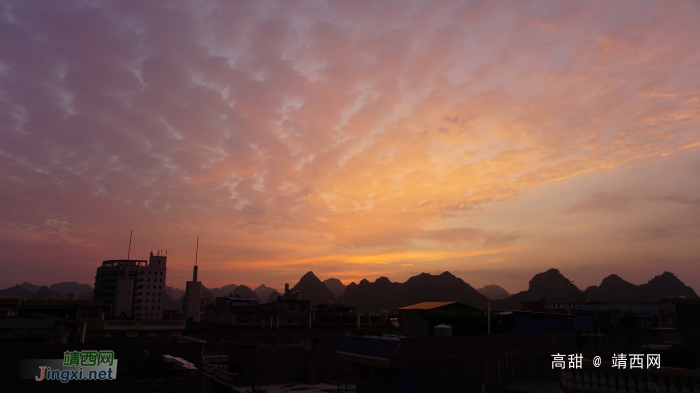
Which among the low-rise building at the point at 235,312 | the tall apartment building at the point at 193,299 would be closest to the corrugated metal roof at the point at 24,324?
the low-rise building at the point at 235,312

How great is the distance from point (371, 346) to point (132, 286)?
177 metres

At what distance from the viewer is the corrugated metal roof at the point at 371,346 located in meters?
25.2

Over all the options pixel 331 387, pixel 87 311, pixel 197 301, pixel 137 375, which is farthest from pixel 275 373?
pixel 197 301

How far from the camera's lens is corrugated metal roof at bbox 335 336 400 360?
25188mm

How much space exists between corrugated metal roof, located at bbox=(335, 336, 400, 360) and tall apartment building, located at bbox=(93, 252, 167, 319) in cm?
16279

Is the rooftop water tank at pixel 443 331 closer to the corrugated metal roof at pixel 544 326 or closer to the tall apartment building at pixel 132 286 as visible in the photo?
the corrugated metal roof at pixel 544 326

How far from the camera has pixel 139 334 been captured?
67.5 m

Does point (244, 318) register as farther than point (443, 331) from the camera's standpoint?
Yes

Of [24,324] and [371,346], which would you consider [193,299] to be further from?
[371,346]

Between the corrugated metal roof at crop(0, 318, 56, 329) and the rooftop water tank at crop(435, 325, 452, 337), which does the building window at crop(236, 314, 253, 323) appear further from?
the rooftop water tank at crop(435, 325, 452, 337)

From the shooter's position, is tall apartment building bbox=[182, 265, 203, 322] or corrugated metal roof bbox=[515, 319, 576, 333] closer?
corrugated metal roof bbox=[515, 319, 576, 333]

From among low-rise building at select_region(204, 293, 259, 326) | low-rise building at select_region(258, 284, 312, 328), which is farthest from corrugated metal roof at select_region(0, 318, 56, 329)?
low-rise building at select_region(204, 293, 259, 326)

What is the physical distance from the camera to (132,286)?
169 metres

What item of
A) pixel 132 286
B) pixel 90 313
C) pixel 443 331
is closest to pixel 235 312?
pixel 90 313
